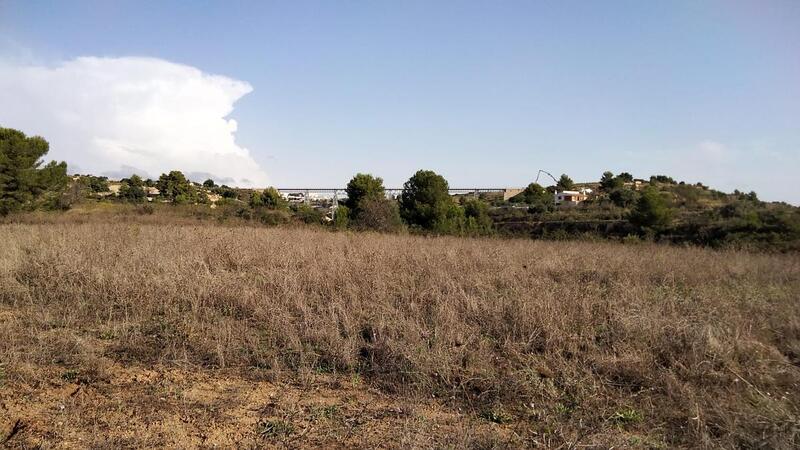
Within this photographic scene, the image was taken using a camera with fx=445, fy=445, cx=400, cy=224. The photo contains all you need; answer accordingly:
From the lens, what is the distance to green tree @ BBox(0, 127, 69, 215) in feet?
73.2

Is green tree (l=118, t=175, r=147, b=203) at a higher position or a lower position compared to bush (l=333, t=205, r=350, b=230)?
higher

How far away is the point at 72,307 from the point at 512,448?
178 inches

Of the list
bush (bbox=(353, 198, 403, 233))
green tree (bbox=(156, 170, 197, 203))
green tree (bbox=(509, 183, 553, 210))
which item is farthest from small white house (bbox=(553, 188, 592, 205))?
green tree (bbox=(156, 170, 197, 203))

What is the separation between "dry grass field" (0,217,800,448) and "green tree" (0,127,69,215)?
21458 millimetres

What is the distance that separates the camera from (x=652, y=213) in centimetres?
2388

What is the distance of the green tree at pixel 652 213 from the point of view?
23.3 meters

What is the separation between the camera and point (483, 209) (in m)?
28.5

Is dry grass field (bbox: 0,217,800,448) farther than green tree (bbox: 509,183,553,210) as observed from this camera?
No

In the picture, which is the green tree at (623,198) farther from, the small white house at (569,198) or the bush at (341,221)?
the bush at (341,221)

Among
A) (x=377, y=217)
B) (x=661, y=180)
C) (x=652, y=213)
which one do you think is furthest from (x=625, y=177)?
(x=377, y=217)

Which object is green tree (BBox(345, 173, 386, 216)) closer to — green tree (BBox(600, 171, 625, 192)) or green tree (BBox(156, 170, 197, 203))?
green tree (BBox(156, 170, 197, 203))

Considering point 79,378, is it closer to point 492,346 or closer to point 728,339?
point 492,346

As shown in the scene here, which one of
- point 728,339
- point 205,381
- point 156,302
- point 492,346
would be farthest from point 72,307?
point 728,339

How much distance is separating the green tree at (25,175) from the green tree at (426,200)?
1951cm
